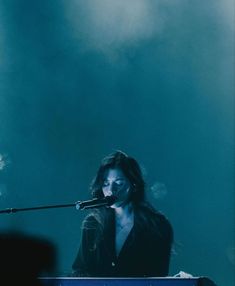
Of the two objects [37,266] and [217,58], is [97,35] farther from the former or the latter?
[37,266]

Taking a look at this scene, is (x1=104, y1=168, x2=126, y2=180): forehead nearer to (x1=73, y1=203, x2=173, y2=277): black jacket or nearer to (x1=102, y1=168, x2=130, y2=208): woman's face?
(x1=102, y1=168, x2=130, y2=208): woman's face

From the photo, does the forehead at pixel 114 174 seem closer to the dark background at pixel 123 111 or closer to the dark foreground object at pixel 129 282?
the dark background at pixel 123 111

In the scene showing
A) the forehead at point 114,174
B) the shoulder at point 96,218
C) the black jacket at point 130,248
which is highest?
the forehead at point 114,174

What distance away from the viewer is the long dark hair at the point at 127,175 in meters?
4.07

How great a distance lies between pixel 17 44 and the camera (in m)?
4.69

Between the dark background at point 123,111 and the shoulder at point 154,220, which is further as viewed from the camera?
the dark background at point 123,111

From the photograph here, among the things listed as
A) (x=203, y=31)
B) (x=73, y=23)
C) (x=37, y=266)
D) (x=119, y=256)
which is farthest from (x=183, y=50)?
(x=37, y=266)

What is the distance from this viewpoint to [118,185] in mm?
4020

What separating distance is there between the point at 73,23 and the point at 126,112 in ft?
4.14

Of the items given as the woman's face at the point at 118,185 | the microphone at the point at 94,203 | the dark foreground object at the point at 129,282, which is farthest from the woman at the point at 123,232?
the dark foreground object at the point at 129,282

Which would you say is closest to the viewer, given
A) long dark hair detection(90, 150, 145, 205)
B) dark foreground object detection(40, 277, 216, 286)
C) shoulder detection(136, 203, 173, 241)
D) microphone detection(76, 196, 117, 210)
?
dark foreground object detection(40, 277, 216, 286)

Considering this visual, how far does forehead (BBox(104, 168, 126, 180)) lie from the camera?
403cm

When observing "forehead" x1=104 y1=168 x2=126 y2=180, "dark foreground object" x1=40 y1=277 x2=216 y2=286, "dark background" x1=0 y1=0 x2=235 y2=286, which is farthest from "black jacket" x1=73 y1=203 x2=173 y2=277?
"dark foreground object" x1=40 y1=277 x2=216 y2=286

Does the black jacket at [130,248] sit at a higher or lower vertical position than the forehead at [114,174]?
lower
